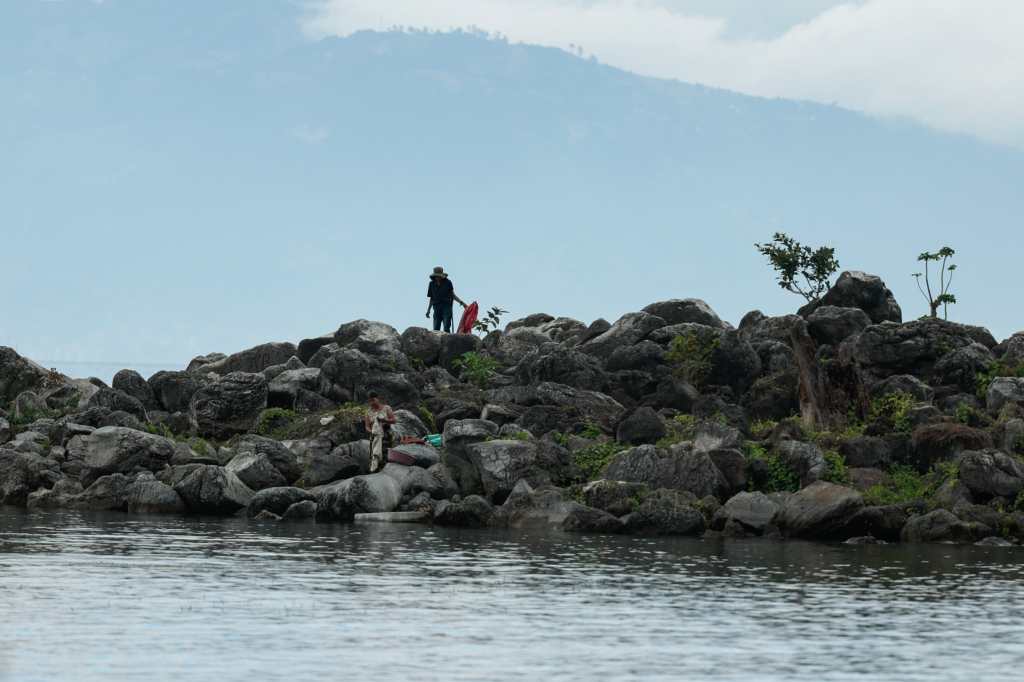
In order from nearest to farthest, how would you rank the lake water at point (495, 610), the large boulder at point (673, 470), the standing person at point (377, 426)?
the lake water at point (495, 610) → the large boulder at point (673, 470) → the standing person at point (377, 426)

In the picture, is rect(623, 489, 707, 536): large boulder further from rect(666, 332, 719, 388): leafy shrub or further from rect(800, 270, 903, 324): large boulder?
rect(800, 270, 903, 324): large boulder

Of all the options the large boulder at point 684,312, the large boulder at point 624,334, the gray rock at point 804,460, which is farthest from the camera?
the large boulder at point 684,312

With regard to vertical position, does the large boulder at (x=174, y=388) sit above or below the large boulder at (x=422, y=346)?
below

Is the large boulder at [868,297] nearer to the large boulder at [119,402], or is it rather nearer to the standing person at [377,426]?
the standing person at [377,426]

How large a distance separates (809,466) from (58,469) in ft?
70.5

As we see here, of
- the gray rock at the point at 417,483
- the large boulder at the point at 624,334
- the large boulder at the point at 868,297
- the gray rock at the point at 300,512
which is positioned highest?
the large boulder at the point at 868,297

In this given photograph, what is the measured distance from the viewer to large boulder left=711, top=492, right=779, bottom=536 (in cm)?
3381

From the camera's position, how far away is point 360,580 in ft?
75.2

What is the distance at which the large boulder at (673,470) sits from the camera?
118 ft

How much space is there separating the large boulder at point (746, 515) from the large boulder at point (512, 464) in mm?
5010

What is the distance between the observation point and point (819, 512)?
33000 mm

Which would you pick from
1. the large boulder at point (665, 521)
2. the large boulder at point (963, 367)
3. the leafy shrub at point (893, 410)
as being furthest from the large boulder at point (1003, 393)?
the large boulder at point (665, 521)

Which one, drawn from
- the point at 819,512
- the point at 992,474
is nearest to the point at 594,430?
the point at 819,512

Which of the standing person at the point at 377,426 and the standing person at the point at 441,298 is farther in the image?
the standing person at the point at 441,298
